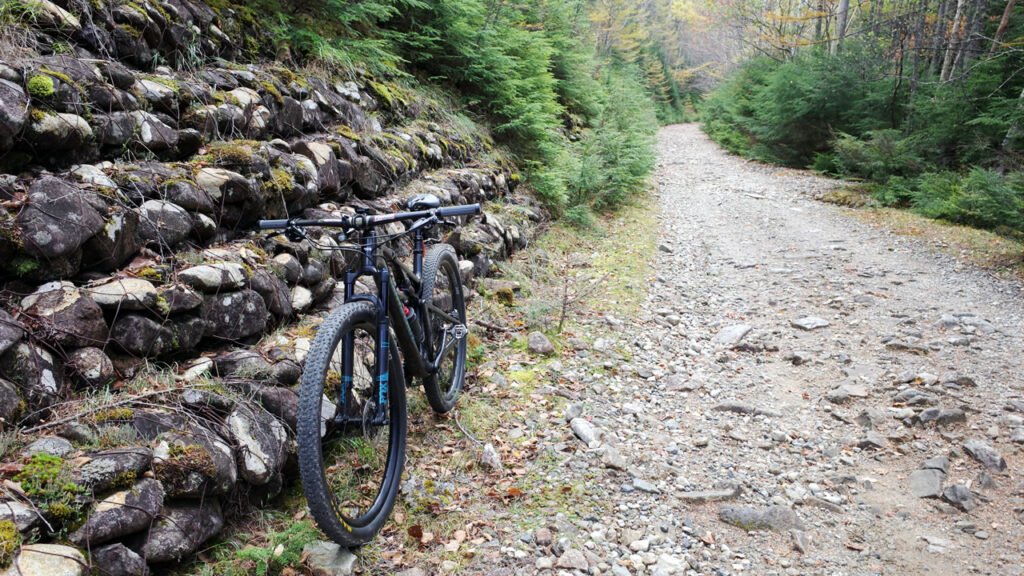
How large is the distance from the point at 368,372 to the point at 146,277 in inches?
55.3

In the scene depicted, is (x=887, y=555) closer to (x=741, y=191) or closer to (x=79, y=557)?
(x=79, y=557)

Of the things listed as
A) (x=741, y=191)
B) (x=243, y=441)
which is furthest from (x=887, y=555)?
(x=741, y=191)

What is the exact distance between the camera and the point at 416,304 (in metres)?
3.39

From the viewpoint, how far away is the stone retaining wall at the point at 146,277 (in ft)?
6.85

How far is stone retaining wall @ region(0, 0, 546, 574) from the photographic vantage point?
209 centimetres

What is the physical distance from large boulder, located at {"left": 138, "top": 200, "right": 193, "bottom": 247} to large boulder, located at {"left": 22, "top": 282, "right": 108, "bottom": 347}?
0.57 meters

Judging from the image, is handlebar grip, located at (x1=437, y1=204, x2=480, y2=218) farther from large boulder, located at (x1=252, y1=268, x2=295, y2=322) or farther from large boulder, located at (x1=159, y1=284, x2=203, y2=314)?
large boulder, located at (x1=159, y1=284, x2=203, y2=314)

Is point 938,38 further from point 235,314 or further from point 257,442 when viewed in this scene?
point 257,442

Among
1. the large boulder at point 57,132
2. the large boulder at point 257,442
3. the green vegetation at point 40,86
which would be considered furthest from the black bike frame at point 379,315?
the green vegetation at point 40,86

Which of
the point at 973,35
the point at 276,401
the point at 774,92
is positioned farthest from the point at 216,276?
the point at 774,92

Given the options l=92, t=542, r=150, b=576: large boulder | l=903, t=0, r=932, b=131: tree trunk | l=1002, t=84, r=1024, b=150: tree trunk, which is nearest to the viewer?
l=92, t=542, r=150, b=576: large boulder

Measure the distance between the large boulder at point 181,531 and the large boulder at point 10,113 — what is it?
6.89 feet

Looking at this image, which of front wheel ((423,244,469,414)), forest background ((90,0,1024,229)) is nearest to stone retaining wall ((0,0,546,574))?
front wheel ((423,244,469,414))

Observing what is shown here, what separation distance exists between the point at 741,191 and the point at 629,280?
873cm
